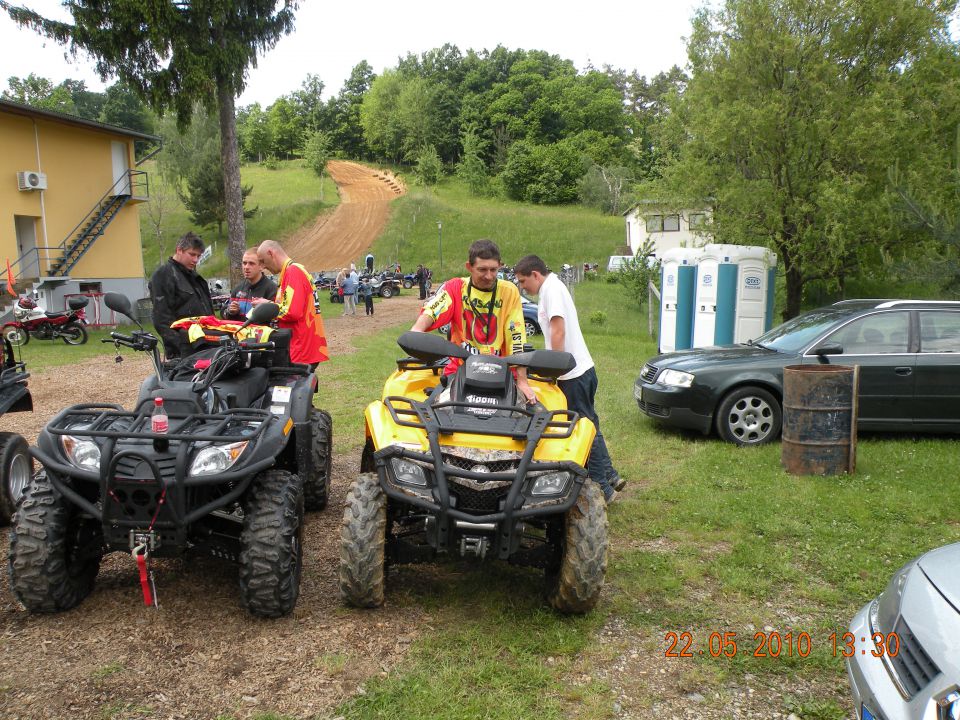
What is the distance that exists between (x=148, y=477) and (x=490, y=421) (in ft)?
5.24

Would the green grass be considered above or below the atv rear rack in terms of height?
above

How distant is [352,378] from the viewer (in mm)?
12312

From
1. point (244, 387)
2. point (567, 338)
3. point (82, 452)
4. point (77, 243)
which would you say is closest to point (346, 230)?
point (77, 243)

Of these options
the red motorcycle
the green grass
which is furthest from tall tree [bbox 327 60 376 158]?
the red motorcycle

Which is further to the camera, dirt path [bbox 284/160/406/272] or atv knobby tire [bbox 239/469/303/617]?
dirt path [bbox 284/160/406/272]

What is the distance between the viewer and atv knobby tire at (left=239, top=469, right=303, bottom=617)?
141 inches

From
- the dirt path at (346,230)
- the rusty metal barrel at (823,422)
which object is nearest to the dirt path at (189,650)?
the rusty metal barrel at (823,422)

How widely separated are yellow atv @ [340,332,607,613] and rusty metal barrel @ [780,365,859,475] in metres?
3.31

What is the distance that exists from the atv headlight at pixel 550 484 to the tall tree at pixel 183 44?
1836 centimetres

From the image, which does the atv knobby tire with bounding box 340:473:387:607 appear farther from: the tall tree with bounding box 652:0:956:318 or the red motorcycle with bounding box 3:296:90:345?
the red motorcycle with bounding box 3:296:90:345

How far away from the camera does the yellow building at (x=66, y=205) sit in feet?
70.7

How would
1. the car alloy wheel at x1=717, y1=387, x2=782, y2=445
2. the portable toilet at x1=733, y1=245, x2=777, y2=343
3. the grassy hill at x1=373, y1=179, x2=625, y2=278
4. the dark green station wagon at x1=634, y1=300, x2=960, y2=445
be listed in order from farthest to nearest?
the grassy hill at x1=373, y1=179, x2=625, y2=278, the portable toilet at x1=733, y1=245, x2=777, y2=343, the car alloy wheel at x1=717, y1=387, x2=782, y2=445, the dark green station wagon at x1=634, y1=300, x2=960, y2=445

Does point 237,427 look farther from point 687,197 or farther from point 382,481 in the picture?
point 687,197

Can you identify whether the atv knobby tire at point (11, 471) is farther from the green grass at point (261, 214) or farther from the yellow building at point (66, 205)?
the green grass at point (261, 214)
